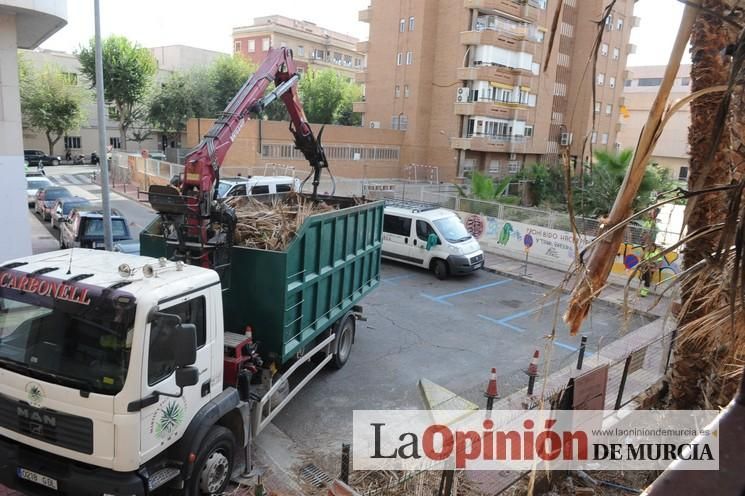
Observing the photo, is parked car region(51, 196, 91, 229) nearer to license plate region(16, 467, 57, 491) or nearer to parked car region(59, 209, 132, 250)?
parked car region(59, 209, 132, 250)

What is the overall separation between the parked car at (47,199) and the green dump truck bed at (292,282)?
18.5 metres

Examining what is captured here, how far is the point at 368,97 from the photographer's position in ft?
153

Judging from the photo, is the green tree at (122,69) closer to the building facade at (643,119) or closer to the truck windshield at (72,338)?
the building facade at (643,119)

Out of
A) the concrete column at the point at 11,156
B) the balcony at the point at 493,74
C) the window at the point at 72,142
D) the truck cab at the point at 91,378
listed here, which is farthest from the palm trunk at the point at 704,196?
the window at the point at 72,142

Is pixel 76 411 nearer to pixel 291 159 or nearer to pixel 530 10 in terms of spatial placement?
pixel 291 159

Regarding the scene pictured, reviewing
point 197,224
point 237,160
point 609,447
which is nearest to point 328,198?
point 197,224

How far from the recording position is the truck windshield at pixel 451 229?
15984mm

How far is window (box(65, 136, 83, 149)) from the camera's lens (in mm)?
57438

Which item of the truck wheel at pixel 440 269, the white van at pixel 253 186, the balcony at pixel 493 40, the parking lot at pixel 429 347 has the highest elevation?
the balcony at pixel 493 40

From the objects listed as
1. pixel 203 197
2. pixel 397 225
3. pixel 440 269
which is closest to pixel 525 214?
pixel 440 269

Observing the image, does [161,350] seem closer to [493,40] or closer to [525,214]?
[525,214]

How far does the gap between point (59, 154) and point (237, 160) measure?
34.0 metres

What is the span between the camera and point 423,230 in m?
16.3

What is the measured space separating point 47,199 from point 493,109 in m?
31.3
